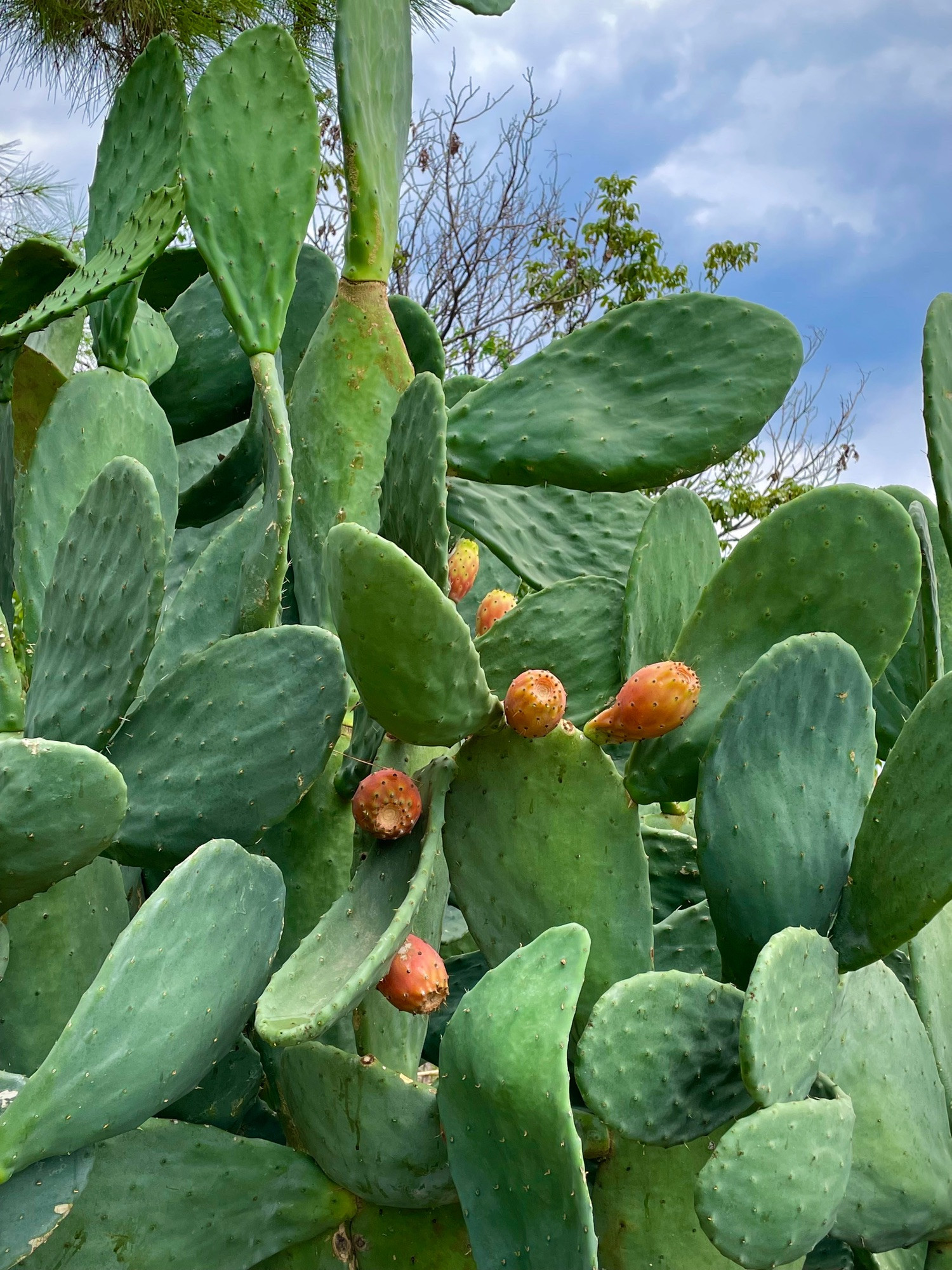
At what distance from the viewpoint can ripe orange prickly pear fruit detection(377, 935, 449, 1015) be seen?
2.53 ft

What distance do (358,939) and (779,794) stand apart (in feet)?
1.02

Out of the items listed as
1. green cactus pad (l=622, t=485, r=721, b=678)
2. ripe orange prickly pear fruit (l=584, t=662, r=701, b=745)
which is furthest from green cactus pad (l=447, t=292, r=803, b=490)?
ripe orange prickly pear fruit (l=584, t=662, r=701, b=745)

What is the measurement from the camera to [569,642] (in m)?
0.98

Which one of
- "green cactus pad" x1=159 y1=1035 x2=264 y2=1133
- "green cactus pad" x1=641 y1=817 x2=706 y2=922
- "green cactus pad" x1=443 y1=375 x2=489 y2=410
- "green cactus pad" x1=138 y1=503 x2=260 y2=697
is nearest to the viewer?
"green cactus pad" x1=159 y1=1035 x2=264 y2=1133

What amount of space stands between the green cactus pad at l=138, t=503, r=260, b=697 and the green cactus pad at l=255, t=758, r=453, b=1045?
0.83ft

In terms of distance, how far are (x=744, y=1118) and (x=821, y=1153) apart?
0.24 ft

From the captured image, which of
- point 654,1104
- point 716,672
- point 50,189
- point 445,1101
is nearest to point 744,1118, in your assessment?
point 654,1104

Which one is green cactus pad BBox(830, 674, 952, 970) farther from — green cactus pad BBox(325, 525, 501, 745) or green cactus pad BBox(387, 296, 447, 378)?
green cactus pad BBox(387, 296, 447, 378)

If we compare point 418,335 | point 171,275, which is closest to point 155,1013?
point 418,335

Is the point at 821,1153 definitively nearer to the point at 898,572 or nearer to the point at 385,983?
the point at 385,983

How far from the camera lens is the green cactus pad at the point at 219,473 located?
117cm

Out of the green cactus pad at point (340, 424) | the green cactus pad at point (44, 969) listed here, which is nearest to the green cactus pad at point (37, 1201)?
the green cactus pad at point (44, 969)

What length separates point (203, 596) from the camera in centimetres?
100

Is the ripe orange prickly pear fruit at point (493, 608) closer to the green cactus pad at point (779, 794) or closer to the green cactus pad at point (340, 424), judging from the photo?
the green cactus pad at point (340, 424)
